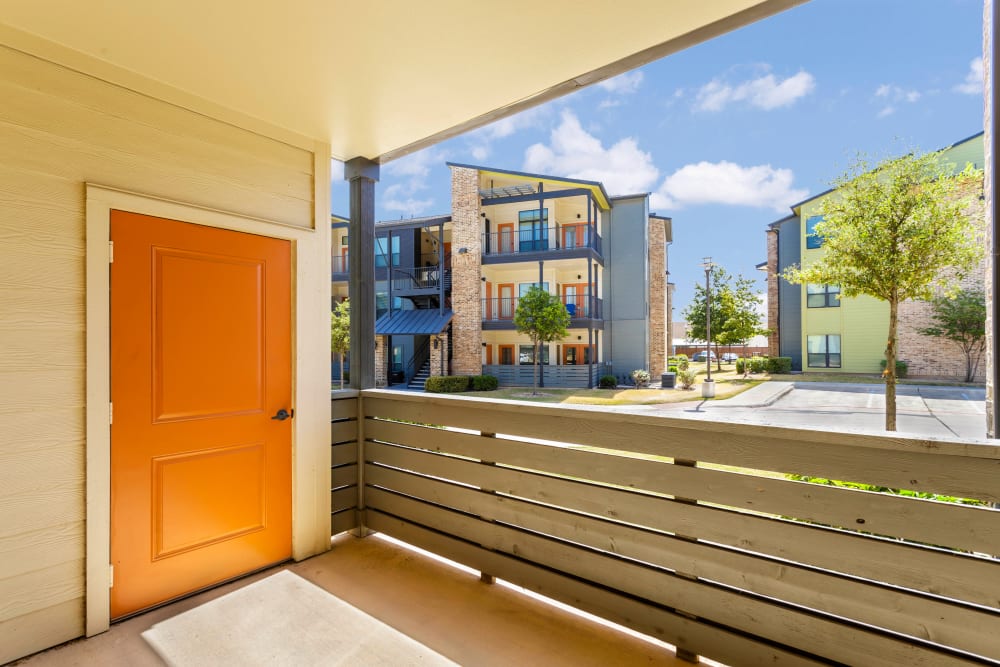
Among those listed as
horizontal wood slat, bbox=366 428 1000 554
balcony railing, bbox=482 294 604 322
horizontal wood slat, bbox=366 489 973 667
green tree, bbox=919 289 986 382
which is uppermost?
balcony railing, bbox=482 294 604 322

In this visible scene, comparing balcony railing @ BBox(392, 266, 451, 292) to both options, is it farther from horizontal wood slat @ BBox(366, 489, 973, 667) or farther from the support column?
horizontal wood slat @ BBox(366, 489, 973, 667)

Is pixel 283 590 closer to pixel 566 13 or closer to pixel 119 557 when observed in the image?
pixel 119 557

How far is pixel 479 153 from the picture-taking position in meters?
17.3

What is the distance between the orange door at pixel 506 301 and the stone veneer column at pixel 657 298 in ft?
17.7

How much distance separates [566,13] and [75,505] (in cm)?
304

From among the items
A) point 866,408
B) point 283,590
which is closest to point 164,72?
point 283,590

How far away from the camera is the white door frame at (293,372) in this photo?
6.54 ft

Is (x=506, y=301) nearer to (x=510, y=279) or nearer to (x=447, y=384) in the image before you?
(x=510, y=279)

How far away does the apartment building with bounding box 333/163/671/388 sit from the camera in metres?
14.6

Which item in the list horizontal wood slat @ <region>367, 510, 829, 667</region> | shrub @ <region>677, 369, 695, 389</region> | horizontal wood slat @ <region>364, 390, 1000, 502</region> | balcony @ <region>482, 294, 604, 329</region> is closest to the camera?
horizontal wood slat @ <region>364, 390, 1000, 502</region>

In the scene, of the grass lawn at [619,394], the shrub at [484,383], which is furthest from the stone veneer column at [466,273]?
the grass lawn at [619,394]

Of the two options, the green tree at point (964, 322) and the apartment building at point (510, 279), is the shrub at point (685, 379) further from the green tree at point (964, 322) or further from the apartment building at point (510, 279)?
the green tree at point (964, 322)

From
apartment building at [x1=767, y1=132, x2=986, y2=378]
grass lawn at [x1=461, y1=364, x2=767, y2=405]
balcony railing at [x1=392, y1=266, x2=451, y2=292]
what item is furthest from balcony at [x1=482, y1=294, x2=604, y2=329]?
apartment building at [x1=767, y1=132, x2=986, y2=378]

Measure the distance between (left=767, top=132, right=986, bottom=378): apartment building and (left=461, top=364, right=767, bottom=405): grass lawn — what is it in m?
2.40
